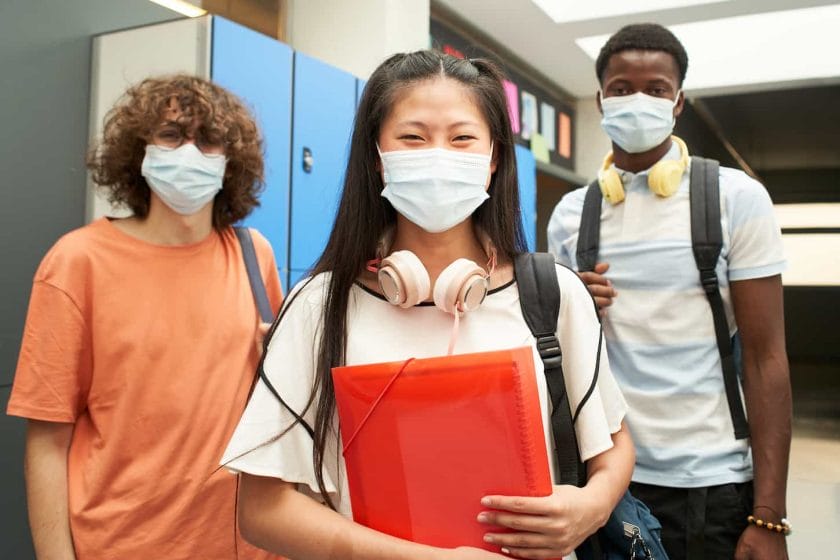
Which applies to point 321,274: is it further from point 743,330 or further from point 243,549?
point 743,330

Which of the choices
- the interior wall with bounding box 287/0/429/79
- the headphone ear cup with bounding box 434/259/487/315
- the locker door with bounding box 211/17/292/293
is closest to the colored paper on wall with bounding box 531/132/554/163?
the interior wall with bounding box 287/0/429/79

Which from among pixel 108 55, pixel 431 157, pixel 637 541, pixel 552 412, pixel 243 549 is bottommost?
pixel 243 549

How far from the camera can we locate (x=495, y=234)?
111 cm

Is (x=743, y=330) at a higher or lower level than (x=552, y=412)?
higher

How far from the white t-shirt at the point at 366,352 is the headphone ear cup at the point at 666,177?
2.22 feet

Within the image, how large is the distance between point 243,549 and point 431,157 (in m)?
A: 0.99

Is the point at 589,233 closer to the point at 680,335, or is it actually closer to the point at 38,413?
the point at 680,335

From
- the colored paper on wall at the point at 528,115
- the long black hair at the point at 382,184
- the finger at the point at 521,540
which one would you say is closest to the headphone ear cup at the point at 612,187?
the long black hair at the point at 382,184

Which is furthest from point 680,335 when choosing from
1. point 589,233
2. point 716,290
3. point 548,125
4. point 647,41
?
point 548,125

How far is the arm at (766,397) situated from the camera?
1.44 meters

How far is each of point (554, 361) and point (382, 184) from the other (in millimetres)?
393

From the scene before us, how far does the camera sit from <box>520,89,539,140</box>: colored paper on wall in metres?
6.06

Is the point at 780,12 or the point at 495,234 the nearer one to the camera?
the point at 495,234

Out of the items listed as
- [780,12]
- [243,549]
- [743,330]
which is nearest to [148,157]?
[243,549]
